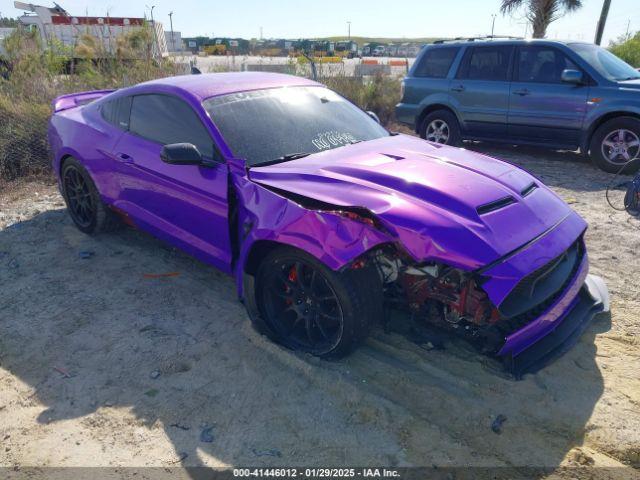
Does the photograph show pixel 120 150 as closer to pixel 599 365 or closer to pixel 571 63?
pixel 599 365

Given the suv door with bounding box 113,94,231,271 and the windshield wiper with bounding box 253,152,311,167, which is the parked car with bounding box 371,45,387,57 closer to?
the suv door with bounding box 113,94,231,271

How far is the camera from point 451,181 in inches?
122

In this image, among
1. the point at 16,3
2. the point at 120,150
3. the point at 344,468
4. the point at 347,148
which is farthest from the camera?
the point at 16,3

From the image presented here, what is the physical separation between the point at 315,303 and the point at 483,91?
21.1ft

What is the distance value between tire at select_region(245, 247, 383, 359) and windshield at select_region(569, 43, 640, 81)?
6395 millimetres

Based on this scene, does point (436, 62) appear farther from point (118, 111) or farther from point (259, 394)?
point (259, 394)

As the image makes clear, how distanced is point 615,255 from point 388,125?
24.0 ft

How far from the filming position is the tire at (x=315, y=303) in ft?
9.36

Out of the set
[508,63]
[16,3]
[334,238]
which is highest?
[16,3]

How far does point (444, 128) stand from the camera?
8.84m

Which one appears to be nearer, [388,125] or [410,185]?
[410,185]

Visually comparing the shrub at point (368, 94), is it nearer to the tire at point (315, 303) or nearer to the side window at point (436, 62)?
the side window at point (436, 62)

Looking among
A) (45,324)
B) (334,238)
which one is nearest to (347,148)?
(334,238)

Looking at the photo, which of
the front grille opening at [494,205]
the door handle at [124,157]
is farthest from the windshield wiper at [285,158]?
the door handle at [124,157]
